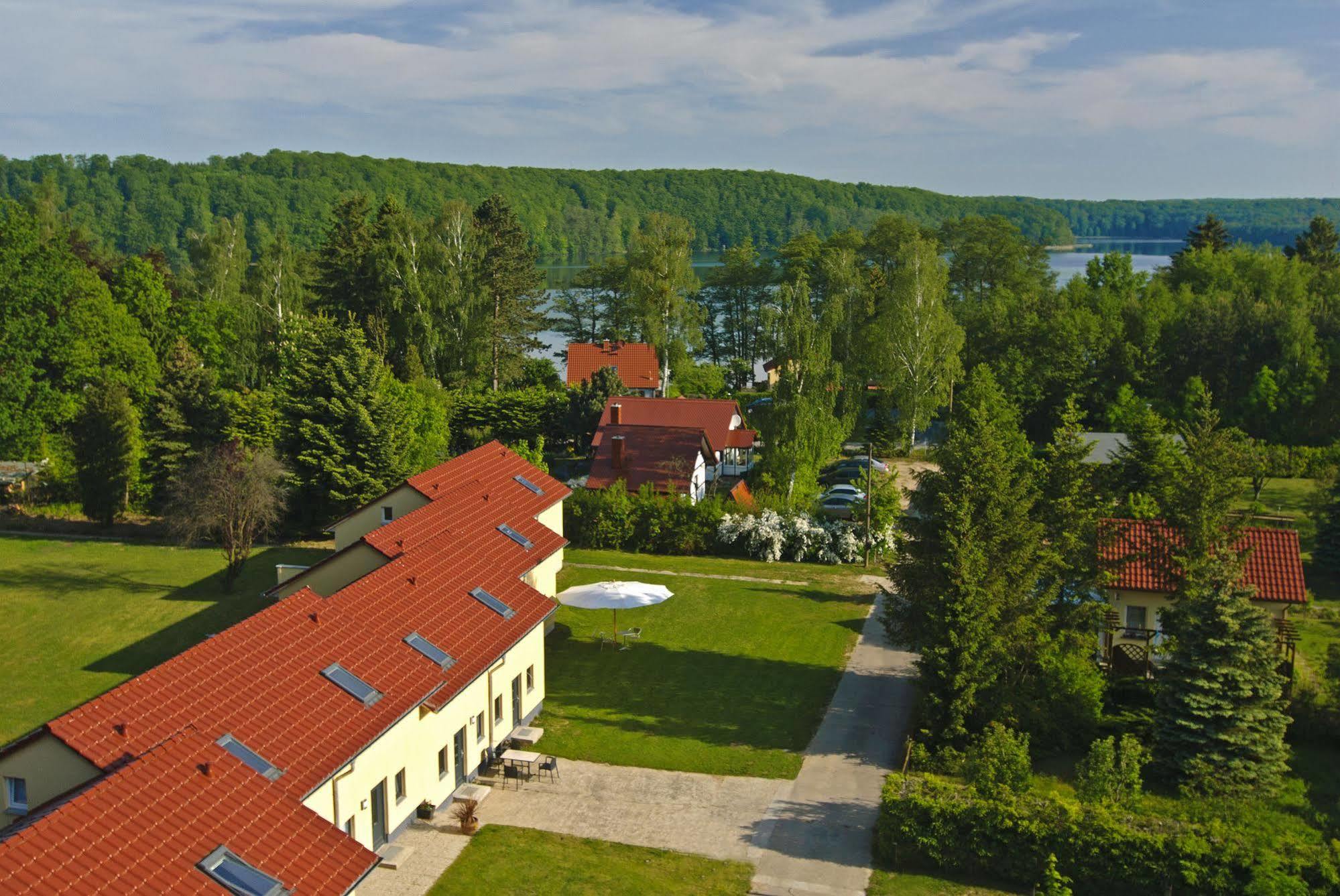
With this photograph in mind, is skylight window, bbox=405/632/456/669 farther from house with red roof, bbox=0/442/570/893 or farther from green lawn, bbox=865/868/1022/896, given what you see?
green lawn, bbox=865/868/1022/896

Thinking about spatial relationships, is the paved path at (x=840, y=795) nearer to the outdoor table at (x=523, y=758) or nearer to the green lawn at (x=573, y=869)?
the green lawn at (x=573, y=869)

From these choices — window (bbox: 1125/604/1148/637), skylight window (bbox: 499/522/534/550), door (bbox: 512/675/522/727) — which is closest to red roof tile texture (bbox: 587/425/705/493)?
skylight window (bbox: 499/522/534/550)

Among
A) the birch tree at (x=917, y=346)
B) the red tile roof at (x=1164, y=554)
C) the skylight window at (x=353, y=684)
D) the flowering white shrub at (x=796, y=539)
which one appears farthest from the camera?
the birch tree at (x=917, y=346)

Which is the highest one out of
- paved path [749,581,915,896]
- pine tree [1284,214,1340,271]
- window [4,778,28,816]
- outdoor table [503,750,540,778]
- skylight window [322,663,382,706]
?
pine tree [1284,214,1340,271]

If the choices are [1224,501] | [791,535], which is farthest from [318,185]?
[1224,501]

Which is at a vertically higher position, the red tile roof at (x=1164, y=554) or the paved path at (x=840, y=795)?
the red tile roof at (x=1164, y=554)

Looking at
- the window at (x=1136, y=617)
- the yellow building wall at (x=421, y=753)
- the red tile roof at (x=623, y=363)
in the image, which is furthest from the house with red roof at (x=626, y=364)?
the yellow building wall at (x=421, y=753)
